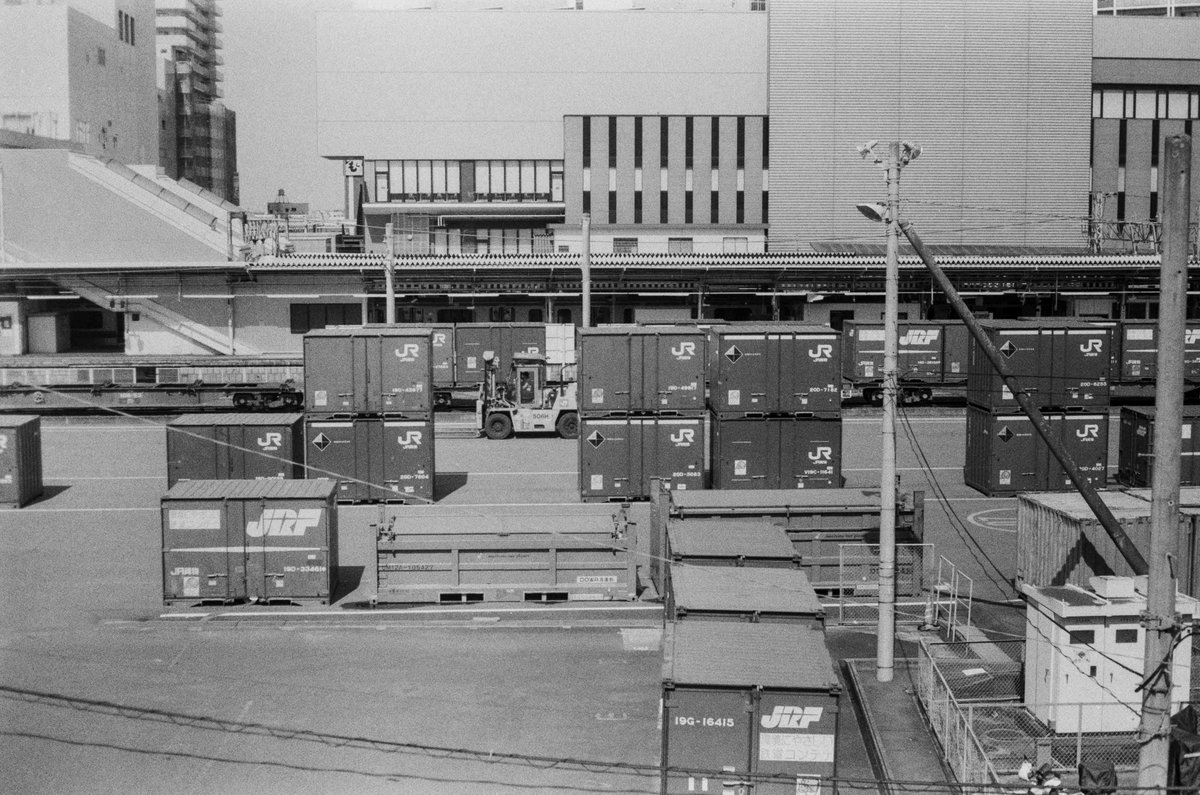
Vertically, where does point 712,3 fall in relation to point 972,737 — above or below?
above

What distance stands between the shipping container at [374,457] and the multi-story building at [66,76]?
53.5 metres

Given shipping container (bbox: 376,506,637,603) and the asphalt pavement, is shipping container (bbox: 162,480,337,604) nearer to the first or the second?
the asphalt pavement

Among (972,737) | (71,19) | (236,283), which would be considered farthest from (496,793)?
(71,19)

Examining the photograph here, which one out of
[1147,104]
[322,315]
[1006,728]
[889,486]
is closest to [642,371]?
[889,486]

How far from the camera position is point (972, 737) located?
15055 mm

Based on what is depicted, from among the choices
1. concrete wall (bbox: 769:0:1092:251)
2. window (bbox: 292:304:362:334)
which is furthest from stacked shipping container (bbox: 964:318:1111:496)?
concrete wall (bbox: 769:0:1092:251)

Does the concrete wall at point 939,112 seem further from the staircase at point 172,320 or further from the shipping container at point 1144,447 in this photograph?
the shipping container at point 1144,447

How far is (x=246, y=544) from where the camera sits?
23703 millimetres

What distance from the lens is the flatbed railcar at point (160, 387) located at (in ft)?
166

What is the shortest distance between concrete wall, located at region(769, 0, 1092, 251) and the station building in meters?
0.12

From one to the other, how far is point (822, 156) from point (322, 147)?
103ft

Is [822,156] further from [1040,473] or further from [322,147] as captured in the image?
[1040,473]

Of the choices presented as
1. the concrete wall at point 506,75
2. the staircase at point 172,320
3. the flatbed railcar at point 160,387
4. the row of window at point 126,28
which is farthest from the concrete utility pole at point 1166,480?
the row of window at point 126,28

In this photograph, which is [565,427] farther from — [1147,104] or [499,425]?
[1147,104]
